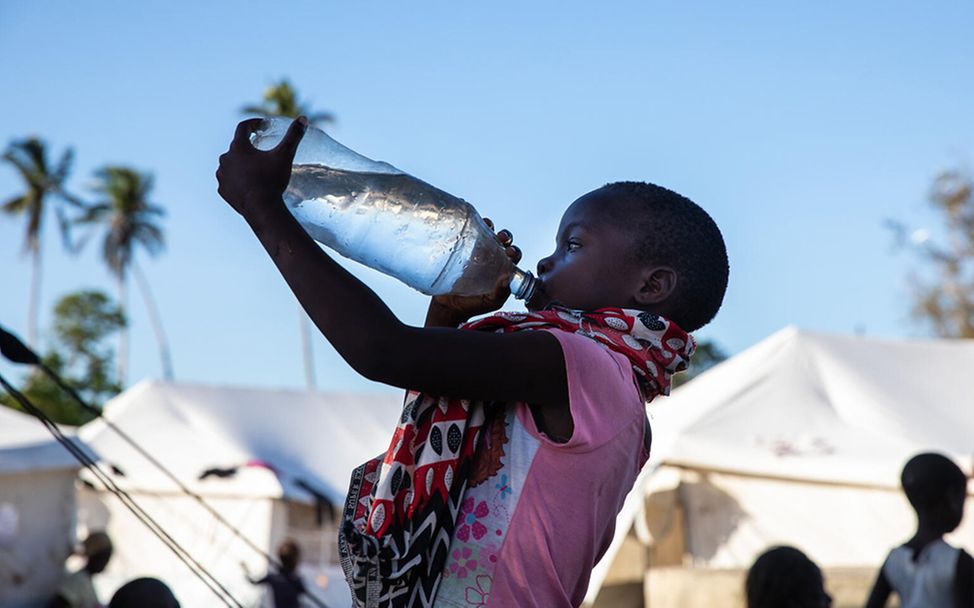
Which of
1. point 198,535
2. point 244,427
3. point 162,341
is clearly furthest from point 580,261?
point 162,341

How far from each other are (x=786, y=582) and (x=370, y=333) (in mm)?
2390

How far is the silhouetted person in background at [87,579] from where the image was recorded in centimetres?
892

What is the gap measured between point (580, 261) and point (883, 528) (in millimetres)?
8669

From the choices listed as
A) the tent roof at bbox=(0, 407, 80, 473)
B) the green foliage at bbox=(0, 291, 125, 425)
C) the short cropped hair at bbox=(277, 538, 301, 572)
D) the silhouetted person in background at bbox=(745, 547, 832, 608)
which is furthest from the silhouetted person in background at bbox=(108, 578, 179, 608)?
the green foliage at bbox=(0, 291, 125, 425)

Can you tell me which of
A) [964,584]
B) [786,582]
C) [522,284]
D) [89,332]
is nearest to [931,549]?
[964,584]

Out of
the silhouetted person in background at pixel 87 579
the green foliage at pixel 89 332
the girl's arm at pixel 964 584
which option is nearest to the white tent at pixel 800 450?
the silhouetted person in background at pixel 87 579

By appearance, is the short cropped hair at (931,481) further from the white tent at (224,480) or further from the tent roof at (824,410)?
the white tent at (224,480)

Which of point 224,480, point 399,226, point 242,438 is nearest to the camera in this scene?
point 399,226

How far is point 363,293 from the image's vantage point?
Result: 1.60m

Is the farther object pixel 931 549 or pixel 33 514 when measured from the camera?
pixel 33 514

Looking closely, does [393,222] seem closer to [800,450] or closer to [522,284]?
[522,284]

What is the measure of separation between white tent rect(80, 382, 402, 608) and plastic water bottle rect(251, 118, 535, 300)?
10.5 meters

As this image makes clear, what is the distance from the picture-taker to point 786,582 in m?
3.59

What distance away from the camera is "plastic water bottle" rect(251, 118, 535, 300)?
2113mm
